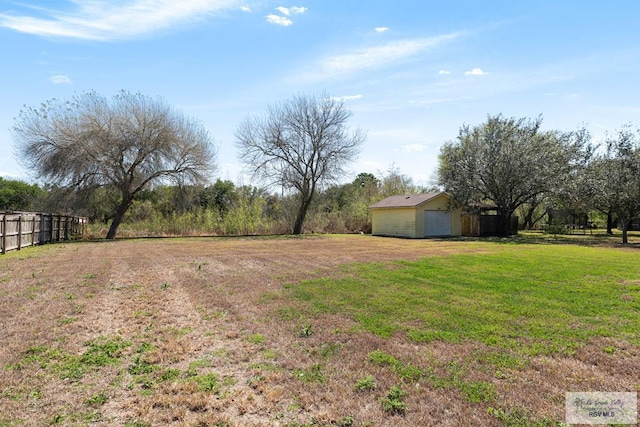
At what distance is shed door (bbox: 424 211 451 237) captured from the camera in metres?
24.4

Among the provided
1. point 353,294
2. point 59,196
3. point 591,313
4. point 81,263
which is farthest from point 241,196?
point 591,313

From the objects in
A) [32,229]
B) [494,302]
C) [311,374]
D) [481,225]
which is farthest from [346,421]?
[481,225]

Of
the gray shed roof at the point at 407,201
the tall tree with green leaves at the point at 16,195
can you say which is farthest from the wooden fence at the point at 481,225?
the tall tree with green leaves at the point at 16,195

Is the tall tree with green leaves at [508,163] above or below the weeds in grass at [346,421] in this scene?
above

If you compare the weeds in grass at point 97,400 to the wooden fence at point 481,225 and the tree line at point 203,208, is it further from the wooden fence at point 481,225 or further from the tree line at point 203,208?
the wooden fence at point 481,225

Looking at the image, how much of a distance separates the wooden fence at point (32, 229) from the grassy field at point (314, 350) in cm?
635

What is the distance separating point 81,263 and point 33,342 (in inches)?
292

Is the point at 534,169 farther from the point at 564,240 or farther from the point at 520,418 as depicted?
the point at 520,418

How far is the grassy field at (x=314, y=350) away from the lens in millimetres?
2781

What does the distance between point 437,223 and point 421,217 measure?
156 cm

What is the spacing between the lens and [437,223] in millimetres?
24859

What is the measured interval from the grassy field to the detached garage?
16288 millimetres

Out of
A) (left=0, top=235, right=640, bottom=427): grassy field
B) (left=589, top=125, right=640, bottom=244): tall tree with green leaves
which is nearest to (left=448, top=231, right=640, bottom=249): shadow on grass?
(left=589, top=125, right=640, bottom=244): tall tree with green leaves

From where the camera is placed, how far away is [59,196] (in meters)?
21.4
